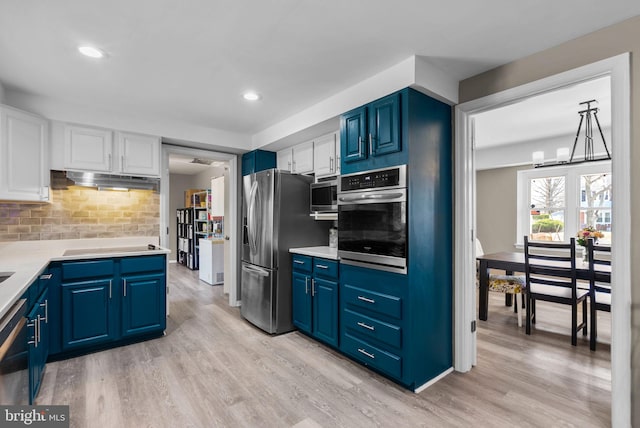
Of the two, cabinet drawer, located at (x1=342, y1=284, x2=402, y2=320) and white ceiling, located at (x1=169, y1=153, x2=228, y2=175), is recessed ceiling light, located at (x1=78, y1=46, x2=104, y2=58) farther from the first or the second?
white ceiling, located at (x1=169, y1=153, x2=228, y2=175)

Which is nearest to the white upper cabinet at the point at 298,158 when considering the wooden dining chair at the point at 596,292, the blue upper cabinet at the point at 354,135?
the blue upper cabinet at the point at 354,135

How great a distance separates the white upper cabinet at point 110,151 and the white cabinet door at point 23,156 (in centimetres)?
21

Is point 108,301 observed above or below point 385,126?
below

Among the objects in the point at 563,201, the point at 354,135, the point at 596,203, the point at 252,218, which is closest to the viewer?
the point at 354,135

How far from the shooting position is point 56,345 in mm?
2656

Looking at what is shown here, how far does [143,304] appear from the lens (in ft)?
10.1

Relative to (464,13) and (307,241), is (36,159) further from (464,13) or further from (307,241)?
(464,13)

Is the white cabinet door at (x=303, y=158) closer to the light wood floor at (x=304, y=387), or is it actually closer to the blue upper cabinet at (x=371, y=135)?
the blue upper cabinet at (x=371, y=135)

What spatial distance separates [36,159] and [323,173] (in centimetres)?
267

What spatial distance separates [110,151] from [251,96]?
65.0 inches

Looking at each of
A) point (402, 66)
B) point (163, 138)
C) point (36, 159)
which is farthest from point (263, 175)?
point (36, 159)

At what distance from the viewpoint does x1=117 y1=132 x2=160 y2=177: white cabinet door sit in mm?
3406

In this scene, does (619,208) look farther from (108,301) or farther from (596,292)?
(108,301)

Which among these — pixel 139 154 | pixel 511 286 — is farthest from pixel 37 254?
pixel 511 286
